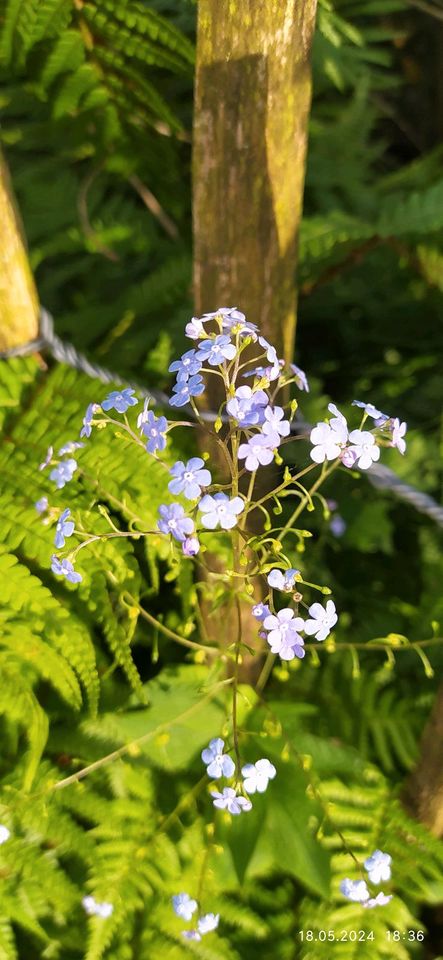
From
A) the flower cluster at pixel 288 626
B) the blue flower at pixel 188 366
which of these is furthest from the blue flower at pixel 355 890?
the blue flower at pixel 188 366

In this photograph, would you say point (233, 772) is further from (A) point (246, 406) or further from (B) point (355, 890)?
(A) point (246, 406)

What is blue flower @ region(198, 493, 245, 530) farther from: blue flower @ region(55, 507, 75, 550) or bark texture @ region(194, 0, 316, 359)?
bark texture @ region(194, 0, 316, 359)

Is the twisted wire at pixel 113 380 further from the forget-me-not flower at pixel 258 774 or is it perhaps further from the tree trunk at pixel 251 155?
the forget-me-not flower at pixel 258 774

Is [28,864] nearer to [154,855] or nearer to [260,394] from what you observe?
[154,855]

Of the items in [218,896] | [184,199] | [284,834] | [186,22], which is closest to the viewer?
[284,834]

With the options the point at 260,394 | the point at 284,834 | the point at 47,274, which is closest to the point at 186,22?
the point at 47,274

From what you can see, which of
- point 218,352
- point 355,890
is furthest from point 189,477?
point 355,890

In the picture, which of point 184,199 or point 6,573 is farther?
point 184,199
